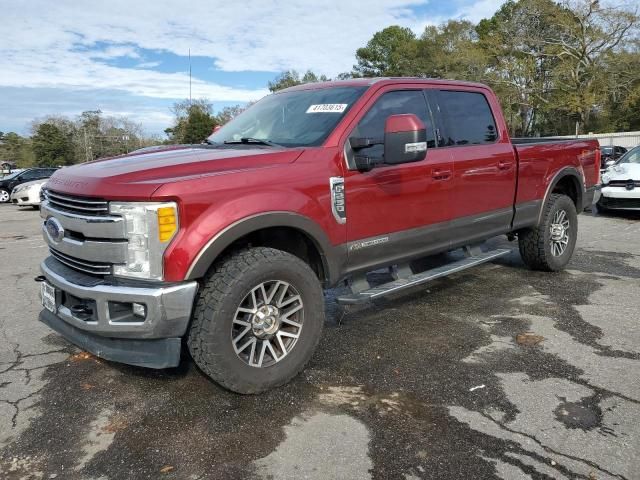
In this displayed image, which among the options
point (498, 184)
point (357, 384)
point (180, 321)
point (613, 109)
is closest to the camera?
point (180, 321)

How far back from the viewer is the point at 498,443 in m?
2.74

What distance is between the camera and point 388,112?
13.5 ft

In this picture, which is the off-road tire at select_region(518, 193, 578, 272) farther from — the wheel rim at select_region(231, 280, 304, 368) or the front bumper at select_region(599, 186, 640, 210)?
the front bumper at select_region(599, 186, 640, 210)

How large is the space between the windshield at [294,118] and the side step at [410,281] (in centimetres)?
112

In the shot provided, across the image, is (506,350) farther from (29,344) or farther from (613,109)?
(613,109)

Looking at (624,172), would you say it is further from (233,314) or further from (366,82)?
(233,314)

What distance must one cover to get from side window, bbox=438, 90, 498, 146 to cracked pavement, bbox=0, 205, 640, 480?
1583mm

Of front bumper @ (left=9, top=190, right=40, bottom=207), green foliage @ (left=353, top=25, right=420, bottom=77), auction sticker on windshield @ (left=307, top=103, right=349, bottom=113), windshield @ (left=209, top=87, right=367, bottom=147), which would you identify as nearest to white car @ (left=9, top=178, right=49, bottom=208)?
front bumper @ (left=9, top=190, right=40, bottom=207)

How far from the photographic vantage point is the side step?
3781 mm

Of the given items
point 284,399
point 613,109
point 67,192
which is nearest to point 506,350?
point 284,399

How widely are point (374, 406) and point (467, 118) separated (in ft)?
9.70

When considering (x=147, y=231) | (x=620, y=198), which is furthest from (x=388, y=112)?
(x=620, y=198)

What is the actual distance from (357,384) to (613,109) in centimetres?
5093

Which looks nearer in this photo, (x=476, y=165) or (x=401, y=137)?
(x=401, y=137)
